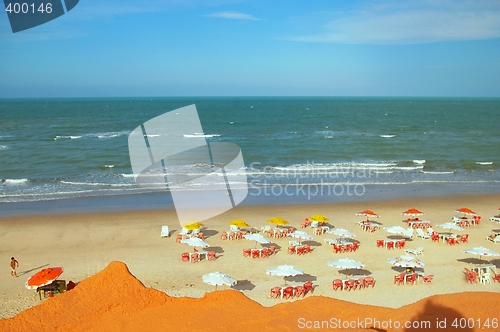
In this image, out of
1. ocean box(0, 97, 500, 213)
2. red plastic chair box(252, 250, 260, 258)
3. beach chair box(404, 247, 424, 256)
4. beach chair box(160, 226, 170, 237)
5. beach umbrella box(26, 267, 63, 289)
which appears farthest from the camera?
ocean box(0, 97, 500, 213)

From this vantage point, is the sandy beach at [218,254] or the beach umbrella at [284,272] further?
the sandy beach at [218,254]

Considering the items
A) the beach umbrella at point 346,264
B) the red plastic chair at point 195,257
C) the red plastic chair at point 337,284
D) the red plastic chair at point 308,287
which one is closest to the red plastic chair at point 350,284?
the red plastic chair at point 337,284

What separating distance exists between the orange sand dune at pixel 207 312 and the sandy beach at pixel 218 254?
0.71 meters

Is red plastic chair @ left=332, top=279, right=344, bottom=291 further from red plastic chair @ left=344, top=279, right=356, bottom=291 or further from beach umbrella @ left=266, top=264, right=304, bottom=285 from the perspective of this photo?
beach umbrella @ left=266, top=264, right=304, bottom=285

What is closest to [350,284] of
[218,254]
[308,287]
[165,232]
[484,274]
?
[308,287]

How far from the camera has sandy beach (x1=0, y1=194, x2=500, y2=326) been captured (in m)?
13.7

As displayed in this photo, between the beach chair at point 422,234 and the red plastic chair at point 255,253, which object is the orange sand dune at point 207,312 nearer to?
the red plastic chair at point 255,253

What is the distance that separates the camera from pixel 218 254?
1683 centimetres

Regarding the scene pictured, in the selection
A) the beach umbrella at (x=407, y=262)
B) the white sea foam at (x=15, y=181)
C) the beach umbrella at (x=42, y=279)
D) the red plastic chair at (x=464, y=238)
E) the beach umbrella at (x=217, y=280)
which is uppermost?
the white sea foam at (x=15, y=181)

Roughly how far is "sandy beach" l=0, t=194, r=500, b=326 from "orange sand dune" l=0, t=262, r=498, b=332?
2.34ft

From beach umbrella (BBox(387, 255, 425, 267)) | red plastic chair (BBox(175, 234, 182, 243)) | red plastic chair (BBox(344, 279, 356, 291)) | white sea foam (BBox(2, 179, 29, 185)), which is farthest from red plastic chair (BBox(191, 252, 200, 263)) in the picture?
white sea foam (BBox(2, 179, 29, 185))

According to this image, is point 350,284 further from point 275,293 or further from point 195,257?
point 195,257

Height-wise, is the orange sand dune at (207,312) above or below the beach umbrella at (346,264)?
above

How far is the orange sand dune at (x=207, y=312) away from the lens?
27.8ft
